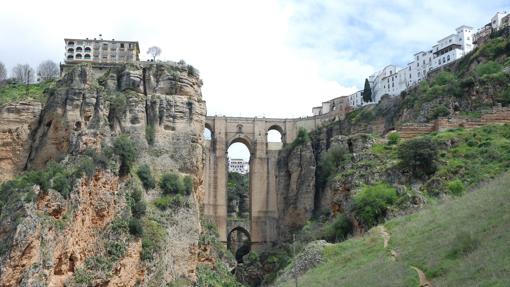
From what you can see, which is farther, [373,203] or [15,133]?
[15,133]

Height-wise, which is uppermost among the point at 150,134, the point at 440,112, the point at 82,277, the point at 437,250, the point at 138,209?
the point at 440,112

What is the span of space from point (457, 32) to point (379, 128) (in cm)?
2607

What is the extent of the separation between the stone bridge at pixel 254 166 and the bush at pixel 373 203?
41.3 metres

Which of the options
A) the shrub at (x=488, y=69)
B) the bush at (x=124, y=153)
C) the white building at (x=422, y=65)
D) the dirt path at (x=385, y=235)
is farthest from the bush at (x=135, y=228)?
the white building at (x=422, y=65)

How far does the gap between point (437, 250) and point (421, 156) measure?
56.0 ft

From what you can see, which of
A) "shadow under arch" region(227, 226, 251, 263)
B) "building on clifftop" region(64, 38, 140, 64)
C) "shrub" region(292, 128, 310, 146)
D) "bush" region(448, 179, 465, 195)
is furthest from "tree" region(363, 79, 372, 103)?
"bush" region(448, 179, 465, 195)

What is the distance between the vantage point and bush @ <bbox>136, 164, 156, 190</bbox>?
60.3 m

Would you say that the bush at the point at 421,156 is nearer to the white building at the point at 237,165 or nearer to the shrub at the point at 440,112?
the shrub at the point at 440,112

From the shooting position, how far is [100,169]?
Answer: 55594 mm

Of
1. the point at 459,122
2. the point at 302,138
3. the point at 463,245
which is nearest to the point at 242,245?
the point at 302,138

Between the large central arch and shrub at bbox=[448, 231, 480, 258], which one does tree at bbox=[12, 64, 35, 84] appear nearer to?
the large central arch

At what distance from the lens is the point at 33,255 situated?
46906mm

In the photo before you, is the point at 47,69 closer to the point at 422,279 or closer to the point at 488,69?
the point at 488,69

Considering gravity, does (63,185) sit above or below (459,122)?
below
